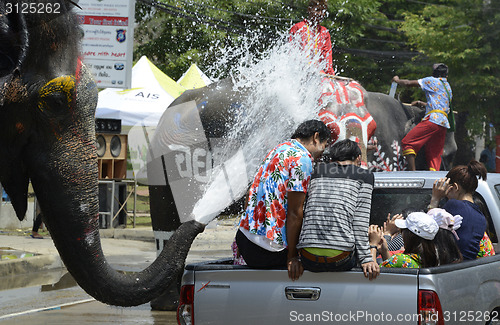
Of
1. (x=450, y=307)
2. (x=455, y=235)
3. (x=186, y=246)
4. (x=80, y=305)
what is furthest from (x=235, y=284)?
(x=80, y=305)

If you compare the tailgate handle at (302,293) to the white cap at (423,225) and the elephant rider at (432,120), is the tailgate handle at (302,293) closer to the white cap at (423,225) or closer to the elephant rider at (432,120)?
the white cap at (423,225)

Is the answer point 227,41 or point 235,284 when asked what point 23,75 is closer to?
point 235,284

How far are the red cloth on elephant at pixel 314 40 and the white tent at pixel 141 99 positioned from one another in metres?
9.84

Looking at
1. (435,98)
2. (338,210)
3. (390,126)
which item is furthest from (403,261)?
(435,98)

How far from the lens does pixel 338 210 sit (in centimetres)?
484

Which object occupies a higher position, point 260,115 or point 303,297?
point 260,115

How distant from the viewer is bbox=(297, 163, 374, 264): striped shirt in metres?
4.79

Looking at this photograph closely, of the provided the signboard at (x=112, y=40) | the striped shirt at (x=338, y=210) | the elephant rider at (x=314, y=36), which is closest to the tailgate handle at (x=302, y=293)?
the striped shirt at (x=338, y=210)

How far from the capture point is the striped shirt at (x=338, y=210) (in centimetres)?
479

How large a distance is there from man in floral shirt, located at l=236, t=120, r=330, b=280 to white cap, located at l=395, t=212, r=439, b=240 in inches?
29.2

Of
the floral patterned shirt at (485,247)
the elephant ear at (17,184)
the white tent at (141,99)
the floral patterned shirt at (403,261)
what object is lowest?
the white tent at (141,99)

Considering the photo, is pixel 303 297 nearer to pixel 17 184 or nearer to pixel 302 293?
pixel 302 293

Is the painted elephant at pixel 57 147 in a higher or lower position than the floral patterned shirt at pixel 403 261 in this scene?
higher

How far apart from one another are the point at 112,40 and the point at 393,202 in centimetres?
718
